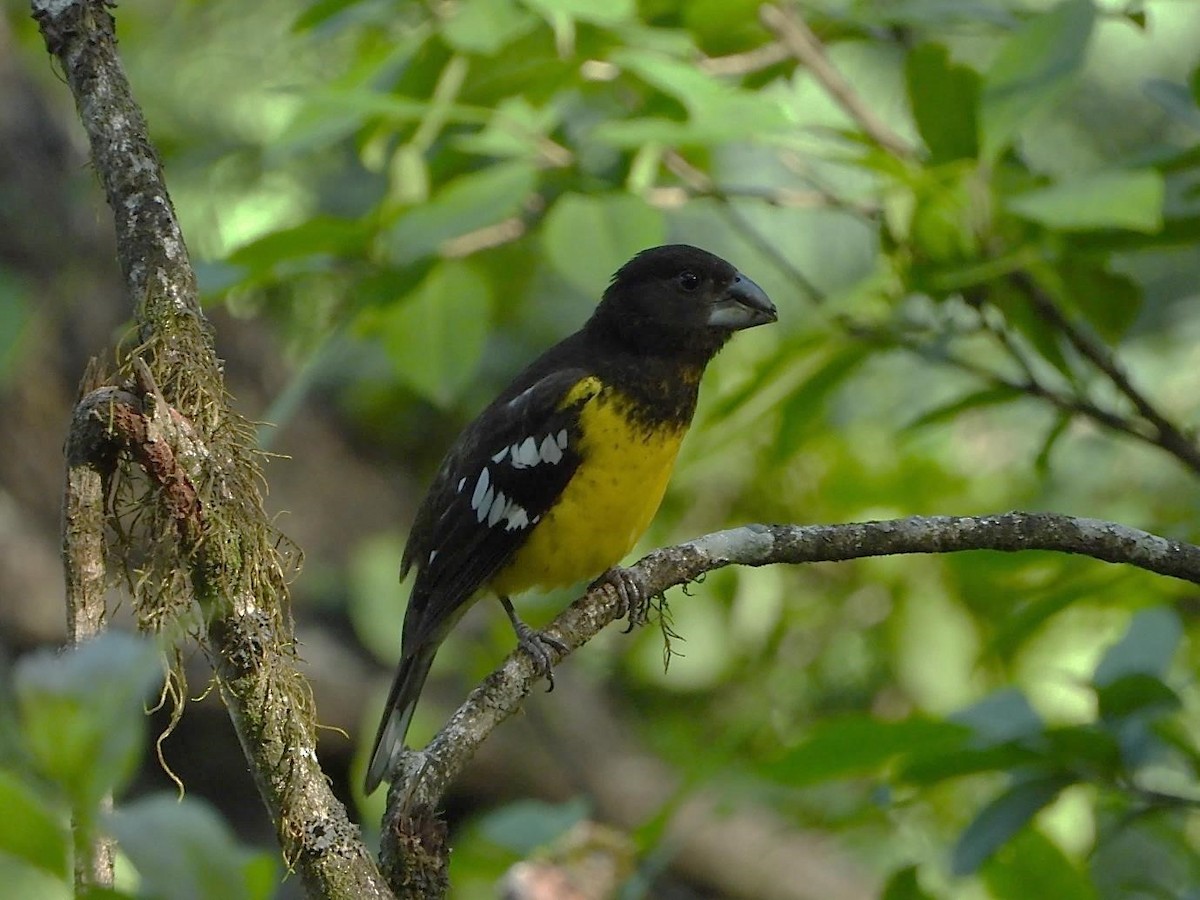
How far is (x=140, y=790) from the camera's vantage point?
25.8 ft

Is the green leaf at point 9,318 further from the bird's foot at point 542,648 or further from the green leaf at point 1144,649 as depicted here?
the green leaf at point 1144,649

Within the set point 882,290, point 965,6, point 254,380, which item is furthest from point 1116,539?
point 254,380

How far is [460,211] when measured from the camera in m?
2.83

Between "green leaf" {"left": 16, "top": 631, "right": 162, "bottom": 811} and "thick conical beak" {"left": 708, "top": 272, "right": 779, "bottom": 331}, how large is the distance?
3.27m

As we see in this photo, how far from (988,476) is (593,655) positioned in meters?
2.23

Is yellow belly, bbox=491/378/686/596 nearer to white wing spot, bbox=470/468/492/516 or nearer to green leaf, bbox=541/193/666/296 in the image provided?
white wing spot, bbox=470/468/492/516

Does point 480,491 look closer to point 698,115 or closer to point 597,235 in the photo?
point 597,235

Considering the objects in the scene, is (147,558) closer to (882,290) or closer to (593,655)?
(882,290)

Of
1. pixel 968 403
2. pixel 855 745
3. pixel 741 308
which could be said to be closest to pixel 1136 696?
pixel 855 745

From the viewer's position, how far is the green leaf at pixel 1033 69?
2682 millimetres

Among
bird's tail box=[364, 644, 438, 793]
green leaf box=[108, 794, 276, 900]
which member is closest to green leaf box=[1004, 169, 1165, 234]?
green leaf box=[108, 794, 276, 900]

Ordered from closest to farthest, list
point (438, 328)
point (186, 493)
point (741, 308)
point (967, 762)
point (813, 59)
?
point (186, 493) < point (967, 762) < point (438, 328) < point (813, 59) < point (741, 308)

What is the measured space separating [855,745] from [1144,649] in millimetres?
639

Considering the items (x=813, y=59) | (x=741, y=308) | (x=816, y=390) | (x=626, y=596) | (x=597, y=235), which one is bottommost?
(x=626, y=596)
